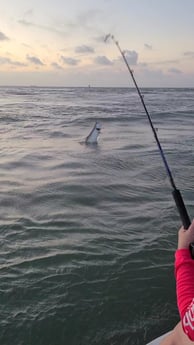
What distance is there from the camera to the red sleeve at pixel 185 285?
2322mm

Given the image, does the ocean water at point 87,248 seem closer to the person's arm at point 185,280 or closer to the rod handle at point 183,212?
the rod handle at point 183,212

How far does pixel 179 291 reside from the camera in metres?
2.47

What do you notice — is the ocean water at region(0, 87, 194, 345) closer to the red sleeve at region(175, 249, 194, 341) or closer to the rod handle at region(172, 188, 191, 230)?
the rod handle at region(172, 188, 191, 230)

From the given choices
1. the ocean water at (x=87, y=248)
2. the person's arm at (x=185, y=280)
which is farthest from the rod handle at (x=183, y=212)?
the ocean water at (x=87, y=248)

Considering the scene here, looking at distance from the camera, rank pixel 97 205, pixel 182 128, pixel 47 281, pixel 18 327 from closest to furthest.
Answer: pixel 18 327 → pixel 47 281 → pixel 97 205 → pixel 182 128

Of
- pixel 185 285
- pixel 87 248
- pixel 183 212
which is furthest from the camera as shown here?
pixel 87 248

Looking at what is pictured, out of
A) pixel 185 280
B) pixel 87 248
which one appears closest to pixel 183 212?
pixel 185 280

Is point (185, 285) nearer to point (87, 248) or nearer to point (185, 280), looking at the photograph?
point (185, 280)

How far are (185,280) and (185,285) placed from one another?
29 mm

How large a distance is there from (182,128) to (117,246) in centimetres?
1790

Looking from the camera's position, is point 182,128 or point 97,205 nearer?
point 97,205

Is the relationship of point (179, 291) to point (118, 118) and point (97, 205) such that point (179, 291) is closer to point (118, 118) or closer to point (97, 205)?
point (97, 205)

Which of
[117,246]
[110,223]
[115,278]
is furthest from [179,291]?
[110,223]

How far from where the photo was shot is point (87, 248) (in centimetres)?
638
